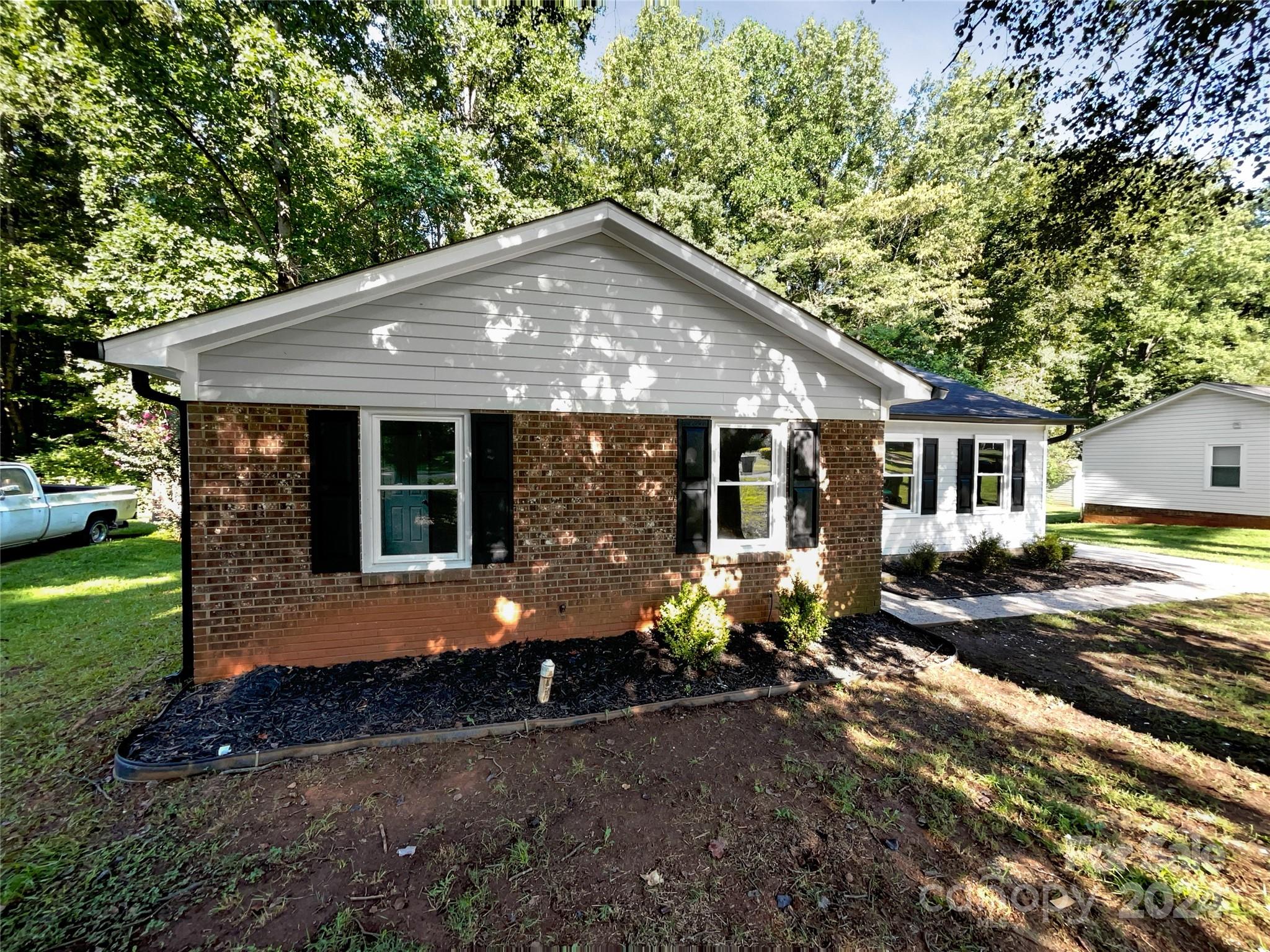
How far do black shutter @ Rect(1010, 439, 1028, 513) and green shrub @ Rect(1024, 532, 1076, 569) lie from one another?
0.90 metres

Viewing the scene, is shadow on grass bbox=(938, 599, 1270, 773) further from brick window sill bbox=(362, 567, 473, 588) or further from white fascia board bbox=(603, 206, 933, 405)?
brick window sill bbox=(362, 567, 473, 588)

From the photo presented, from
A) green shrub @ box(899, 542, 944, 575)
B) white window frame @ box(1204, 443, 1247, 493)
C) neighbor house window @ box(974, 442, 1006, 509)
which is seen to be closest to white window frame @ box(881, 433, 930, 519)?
green shrub @ box(899, 542, 944, 575)

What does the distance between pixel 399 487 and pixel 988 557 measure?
1100 cm

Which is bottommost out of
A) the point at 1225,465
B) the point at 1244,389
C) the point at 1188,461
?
the point at 1225,465

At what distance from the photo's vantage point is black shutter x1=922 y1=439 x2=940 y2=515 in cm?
1065

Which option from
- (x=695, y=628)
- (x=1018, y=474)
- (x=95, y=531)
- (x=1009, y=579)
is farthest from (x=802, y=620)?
(x=95, y=531)

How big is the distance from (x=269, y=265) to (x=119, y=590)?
7132 millimetres

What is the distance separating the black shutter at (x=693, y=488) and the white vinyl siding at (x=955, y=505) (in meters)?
6.31

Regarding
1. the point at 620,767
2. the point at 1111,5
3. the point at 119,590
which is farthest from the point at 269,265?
the point at 1111,5

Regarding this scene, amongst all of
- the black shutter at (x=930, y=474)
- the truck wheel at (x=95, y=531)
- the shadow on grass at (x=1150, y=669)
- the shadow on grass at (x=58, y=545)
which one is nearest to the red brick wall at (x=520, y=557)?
the shadow on grass at (x=1150, y=669)

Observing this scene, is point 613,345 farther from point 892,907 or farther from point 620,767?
point 892,907

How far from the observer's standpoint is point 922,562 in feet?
31.7

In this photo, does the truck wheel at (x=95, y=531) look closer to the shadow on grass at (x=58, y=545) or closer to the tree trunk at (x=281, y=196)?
the shadow on grass at (x=58, y=545)

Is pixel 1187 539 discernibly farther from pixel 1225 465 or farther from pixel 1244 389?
pixel 1244 389
